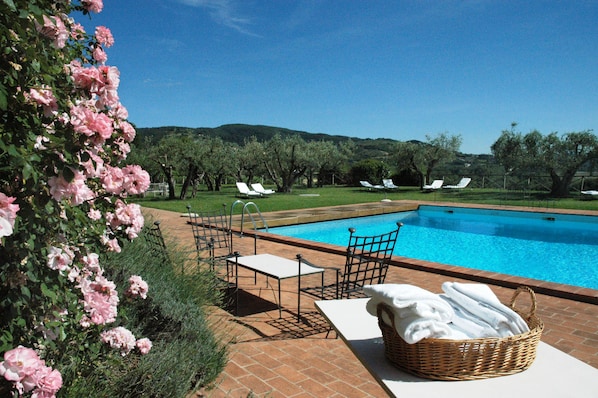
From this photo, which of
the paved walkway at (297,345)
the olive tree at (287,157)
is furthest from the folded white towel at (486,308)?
the olive tree at (287,157)

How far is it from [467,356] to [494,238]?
40.3 ft

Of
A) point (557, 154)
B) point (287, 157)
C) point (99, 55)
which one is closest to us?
point (99, 55)

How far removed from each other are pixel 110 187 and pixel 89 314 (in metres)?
0.65

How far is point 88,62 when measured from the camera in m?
2.60

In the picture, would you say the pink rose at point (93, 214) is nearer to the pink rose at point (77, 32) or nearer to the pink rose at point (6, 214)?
the pink rose at point (6, 214)

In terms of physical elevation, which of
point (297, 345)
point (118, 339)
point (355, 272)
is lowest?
point (297, 345)

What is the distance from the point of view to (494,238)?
12.4 metres

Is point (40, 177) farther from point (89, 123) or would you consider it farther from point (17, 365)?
point (17, 365)

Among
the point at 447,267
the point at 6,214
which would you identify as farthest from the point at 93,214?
the point at 447,267

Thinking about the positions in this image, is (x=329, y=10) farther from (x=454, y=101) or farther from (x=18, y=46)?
(x=454, y=101)

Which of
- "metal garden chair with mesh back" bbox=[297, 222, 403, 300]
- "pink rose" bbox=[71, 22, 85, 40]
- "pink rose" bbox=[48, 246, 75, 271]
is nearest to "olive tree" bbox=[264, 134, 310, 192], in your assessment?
"metal garden chair with mesh back" bbox=[297, 222, 403, 300]

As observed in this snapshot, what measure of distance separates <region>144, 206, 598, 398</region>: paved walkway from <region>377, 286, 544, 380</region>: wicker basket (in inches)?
40.5

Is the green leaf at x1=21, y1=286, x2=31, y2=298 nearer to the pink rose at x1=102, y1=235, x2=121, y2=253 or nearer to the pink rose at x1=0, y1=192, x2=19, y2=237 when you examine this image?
the pink rose at x1=0, y1=192, x2=19, y2=237

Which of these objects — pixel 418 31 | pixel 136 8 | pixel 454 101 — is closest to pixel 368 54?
pixel 418 31
